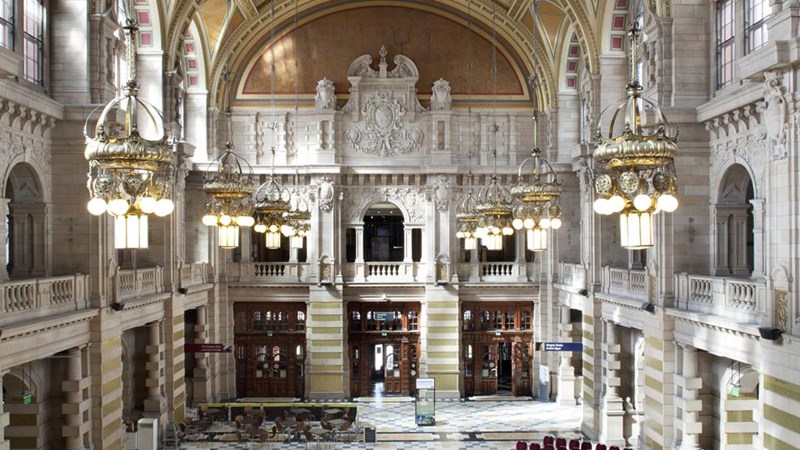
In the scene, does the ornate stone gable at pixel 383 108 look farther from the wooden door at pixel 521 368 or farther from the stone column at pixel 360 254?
the wooden door at pixel 521 368

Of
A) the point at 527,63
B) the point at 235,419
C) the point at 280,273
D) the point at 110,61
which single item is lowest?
the point at 235,419

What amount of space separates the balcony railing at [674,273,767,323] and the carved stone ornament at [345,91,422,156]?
15171 millimetres

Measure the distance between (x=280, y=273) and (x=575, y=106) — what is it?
13.0 metres

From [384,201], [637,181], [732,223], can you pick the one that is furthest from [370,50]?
[637,181]

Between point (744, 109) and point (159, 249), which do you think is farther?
point (159, 249)

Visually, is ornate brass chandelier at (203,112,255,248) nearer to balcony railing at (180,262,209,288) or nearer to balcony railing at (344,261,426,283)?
balcony railing at (180,262,209,288)

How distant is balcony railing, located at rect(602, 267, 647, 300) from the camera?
20359 millimetres

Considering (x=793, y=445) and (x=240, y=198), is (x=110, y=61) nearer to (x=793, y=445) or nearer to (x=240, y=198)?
(x=240, y=198)

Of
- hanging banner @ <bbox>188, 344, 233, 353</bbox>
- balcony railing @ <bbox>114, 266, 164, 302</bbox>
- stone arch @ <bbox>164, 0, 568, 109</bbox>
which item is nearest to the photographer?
balcony railing @ <bbox>114, 266, 164, 302</bbox>

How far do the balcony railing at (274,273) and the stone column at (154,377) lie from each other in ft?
25.7

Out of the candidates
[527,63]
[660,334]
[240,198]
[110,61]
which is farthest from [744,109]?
[527,63]

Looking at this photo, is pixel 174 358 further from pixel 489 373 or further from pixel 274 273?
pixel 489 373

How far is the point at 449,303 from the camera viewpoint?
1225 inches

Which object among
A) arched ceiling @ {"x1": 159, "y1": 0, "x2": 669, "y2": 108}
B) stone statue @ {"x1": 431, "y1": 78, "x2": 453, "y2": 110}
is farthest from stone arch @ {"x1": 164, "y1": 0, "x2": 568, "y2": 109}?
stone statue @ {"x1": 431, "y1": 78, "x2": 453, "y2": 110}
